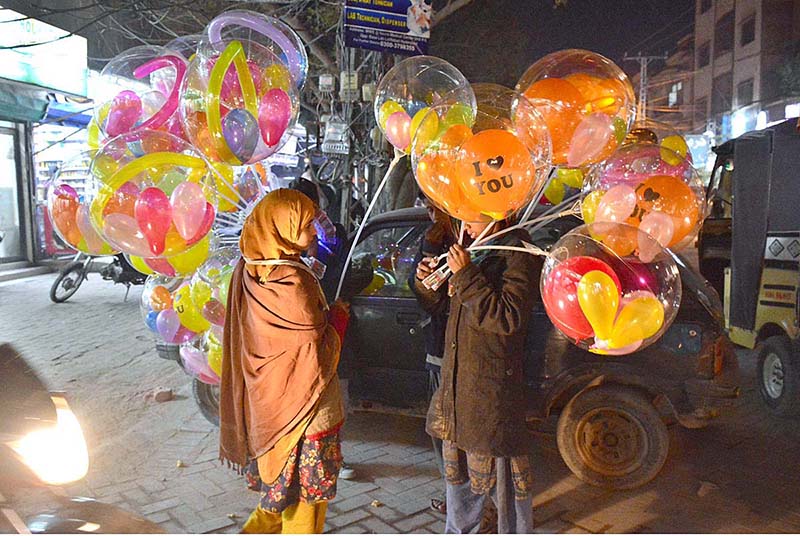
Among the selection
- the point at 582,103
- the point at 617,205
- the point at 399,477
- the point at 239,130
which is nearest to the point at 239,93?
the point at 239,130

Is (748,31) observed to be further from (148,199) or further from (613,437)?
(148,199)

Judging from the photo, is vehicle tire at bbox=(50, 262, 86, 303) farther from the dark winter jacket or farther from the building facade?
the building facade

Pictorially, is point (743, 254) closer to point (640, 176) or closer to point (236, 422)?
point (640, 176)

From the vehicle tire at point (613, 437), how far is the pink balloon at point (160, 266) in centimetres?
262

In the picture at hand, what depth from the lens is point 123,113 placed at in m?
3.46

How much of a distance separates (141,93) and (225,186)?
80cm

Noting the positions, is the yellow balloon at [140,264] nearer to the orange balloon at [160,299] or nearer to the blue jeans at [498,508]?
the orange balloon at [160,299]

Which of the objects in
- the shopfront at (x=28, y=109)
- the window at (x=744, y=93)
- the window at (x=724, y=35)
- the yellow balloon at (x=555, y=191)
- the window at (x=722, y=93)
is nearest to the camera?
the yellow balloon at (x=555, y=191)

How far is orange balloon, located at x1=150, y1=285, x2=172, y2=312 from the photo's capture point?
12.3 ft

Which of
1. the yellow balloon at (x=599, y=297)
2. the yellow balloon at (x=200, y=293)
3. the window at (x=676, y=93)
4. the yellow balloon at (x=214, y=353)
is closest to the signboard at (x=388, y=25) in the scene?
the yellow balloon at (x=200, y=293)

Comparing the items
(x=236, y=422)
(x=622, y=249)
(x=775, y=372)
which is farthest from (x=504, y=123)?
(x=775, y=372)

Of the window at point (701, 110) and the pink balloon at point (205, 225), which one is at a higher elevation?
the window at point (701, 110)

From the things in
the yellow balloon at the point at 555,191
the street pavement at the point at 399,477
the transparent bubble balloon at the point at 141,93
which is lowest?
the street pavement at the point at 399,477

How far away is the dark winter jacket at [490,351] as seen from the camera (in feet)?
8.89
